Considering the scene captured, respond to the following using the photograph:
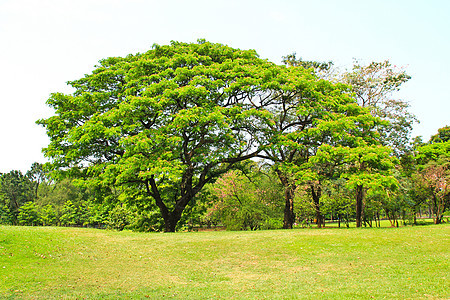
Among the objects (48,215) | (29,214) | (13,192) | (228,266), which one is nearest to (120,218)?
(48,215)

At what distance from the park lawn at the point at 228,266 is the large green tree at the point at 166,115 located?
457 cm

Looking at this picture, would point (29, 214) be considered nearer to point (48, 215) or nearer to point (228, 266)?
point (48, 215)

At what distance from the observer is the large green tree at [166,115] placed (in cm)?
1870

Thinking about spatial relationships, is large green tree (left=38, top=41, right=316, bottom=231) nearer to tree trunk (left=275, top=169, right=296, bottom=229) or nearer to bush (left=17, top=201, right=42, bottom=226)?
tree trunk (left=275, top=169, right=296, bottom=229)

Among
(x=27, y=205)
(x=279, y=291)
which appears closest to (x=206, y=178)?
(x=279, y=291)

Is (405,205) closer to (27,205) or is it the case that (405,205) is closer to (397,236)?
(397,236)

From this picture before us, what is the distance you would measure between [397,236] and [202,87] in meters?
12.9

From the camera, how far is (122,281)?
417 inches

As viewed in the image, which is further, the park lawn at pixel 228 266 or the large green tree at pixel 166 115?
the large green tree at pixel 166 115

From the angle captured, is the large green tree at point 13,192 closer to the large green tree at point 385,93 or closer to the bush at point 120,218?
the bush at point 120,218

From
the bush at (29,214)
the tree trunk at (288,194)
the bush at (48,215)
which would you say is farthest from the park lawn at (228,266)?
the bush at (29,214)

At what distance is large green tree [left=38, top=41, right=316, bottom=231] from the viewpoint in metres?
18.7

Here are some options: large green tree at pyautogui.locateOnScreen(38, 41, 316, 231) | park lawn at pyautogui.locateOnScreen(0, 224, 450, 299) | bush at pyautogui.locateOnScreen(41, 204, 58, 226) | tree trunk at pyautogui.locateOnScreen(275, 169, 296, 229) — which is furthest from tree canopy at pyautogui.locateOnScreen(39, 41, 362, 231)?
bush at pyautogui.locateOnScreen(41, 204, 58, 226)

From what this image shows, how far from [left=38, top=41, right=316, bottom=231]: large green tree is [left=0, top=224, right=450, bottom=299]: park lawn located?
4574 millimetres
